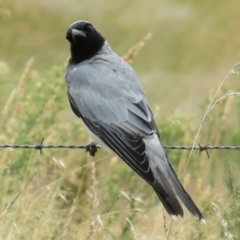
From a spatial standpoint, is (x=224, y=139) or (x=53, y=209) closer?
(x=53, y=209)

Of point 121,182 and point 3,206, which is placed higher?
point 3,206

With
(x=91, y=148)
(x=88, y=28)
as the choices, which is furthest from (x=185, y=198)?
(x=88, y=28)

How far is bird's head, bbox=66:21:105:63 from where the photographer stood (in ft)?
24.2

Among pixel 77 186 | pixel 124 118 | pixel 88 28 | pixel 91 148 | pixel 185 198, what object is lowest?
pixel 77 186

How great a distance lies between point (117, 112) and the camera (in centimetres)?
652

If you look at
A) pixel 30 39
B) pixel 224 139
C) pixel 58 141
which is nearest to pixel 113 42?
pixel 30 39

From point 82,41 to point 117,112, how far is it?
111 cm

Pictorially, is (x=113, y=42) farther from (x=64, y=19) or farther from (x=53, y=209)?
(x=53, y=209)

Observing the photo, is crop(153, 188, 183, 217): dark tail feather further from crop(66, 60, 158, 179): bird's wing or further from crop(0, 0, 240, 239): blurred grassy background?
crop(66, 60, 158, 179): bird's wing

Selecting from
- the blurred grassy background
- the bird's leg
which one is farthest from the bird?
the blurred grassy background

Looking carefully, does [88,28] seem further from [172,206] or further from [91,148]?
[172,206]

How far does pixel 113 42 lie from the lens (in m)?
18.8

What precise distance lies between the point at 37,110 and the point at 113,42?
11.5 meters

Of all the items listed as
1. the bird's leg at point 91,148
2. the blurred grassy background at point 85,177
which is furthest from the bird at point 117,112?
the blurred grassy background at point 85,177
